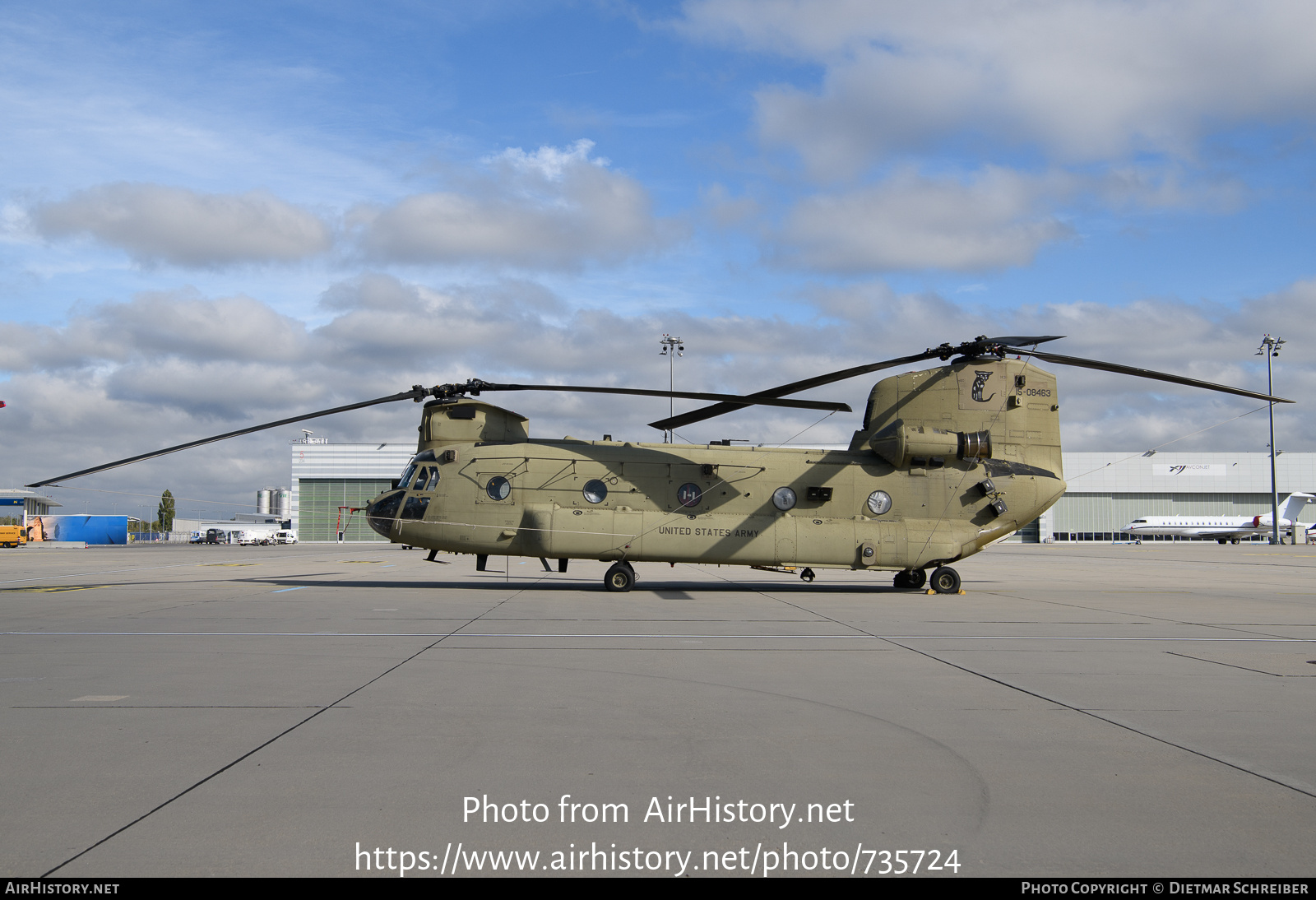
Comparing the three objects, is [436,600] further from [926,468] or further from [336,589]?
[926,468]

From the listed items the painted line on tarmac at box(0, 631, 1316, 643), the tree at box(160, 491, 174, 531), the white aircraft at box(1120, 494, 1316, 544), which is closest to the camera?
the painted line on tarmac at box(0, 631, 1316, 643)

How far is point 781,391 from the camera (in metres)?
18.0

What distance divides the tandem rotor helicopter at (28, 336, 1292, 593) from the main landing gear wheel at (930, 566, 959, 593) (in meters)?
0.04

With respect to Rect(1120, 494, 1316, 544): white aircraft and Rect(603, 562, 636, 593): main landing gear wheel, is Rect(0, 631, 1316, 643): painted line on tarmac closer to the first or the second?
Rect(603, 562, 636, 593): main landing gear wheel

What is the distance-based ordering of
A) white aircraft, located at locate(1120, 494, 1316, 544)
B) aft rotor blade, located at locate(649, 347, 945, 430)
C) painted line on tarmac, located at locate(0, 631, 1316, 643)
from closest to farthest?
1. painted line on tarmac, located at locate(0, 631, 1316, 643)
2. aft rotor blade, located at locate(649, 347, 945, 430)
3. white aircraft, located at locate(1120, 494, 1316, 544)

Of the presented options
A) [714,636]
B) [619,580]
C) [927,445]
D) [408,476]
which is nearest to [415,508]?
[408,476]

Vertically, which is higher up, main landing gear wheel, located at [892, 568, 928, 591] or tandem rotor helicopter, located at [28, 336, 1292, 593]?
tandem rotor helicopter, located at [28, 336, 1292, 593]

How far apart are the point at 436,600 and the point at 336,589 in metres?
4.25

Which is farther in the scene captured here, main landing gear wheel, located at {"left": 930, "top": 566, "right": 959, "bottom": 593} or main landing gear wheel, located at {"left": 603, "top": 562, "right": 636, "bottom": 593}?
main landing gear wheel, located at {"left": 930, "top": 566, "right": 959, "bottom": 593}

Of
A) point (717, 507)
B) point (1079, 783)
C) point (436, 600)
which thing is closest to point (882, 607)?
point (717, 507)

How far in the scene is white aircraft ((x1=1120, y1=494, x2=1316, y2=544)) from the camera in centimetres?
9112

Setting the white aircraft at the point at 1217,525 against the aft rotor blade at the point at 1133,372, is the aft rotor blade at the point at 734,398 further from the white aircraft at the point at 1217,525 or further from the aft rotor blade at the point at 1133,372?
the white aircraft at the point at 1217,525

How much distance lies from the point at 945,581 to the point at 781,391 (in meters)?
6.50

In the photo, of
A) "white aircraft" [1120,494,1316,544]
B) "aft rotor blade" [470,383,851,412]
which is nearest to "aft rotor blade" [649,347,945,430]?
"aft rotor blade" [470,383,851,412]
